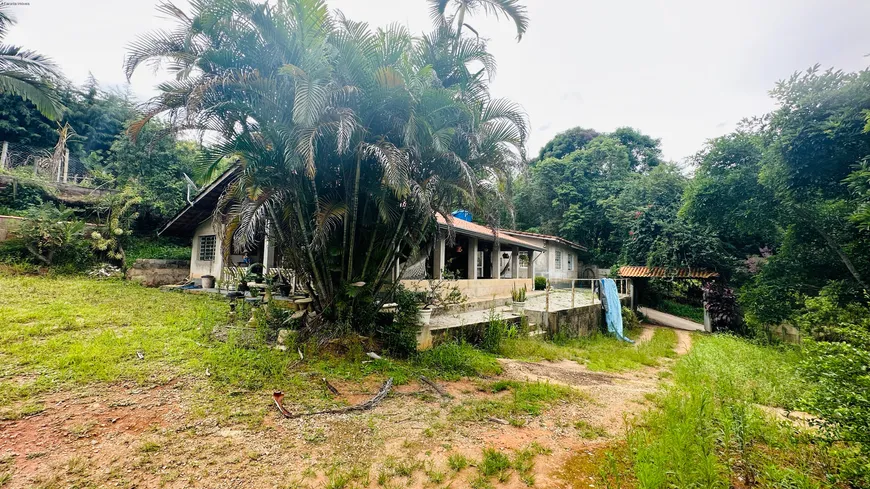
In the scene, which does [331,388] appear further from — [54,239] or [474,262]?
[54,239]

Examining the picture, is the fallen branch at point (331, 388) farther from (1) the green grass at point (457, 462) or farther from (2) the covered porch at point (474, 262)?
(2) the covered porch at point (474, 262)

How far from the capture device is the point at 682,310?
1853cm

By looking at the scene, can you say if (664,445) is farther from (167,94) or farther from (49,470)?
(167,94)

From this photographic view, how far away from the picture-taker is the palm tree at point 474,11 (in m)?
5.76

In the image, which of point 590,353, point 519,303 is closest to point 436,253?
point 519,303

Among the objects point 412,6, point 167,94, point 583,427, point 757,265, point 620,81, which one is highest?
point 620,81

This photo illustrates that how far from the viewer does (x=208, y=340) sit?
582 centimetres

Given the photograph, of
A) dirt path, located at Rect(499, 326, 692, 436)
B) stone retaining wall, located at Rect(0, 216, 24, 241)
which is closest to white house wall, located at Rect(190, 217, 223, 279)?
stone retaining wall, located at Rect(0, 216, 24, 241)

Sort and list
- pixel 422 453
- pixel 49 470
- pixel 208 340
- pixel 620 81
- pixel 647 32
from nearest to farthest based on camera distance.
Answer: pixel 49 470 → pixel 422 453 → pixel 208 340 → pixel 647 32 → pixel 620 81

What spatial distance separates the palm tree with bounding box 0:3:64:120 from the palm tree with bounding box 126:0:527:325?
18.2 feet

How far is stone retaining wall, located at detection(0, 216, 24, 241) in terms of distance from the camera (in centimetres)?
1126

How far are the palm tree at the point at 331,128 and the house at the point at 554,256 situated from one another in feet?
43.2

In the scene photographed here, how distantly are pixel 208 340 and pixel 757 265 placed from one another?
1843cm

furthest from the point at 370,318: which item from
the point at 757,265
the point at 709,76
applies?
the point at 757,265
